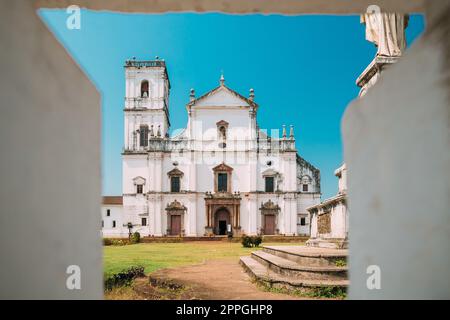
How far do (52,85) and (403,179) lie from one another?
2042 millimetres

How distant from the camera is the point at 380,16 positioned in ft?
17.9

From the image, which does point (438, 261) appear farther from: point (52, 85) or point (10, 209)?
point (52, 85)

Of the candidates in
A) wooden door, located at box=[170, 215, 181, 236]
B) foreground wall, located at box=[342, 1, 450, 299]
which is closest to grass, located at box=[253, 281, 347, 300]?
foreground wall, located at box=[342, 1, 450, 299]

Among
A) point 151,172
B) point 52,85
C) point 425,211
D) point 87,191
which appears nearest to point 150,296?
point 87,191

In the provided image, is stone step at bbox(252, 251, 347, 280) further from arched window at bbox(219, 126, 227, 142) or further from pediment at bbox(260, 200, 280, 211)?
arched window at bbox(219, 126, 227, 142)

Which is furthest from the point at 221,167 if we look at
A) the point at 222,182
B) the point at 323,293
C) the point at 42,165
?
the point at 42,165

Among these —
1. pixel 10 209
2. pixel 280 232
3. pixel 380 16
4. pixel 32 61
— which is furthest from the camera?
pixel 280 232

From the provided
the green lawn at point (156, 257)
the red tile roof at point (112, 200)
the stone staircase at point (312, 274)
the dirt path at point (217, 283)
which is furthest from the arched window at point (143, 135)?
the stone staircase at point (312, 274)

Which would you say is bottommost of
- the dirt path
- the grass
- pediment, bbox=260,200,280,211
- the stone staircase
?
the dirt path

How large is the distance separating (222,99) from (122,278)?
2576 centimetres

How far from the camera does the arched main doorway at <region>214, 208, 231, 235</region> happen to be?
32344mm

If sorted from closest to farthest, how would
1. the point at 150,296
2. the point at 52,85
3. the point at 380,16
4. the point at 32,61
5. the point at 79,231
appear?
the point at 32,61
the point at 52,85
the point at 79,231
the point at 380,16
the point at 150,296

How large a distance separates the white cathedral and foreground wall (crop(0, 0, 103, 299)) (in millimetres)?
29367

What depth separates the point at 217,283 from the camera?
27.1 ft
